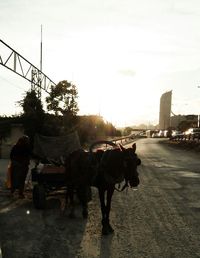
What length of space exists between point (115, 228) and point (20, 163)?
14.9 feet

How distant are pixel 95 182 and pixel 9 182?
4.67 meters

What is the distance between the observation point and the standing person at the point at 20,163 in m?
12.2

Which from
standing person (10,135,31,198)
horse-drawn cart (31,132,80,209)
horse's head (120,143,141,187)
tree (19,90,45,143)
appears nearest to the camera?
horse's head (120,143,141,187)

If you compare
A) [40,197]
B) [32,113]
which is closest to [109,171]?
[40,197]

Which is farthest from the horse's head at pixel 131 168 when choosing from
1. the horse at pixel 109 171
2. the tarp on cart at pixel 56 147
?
the tarp on cart at pixel 56 147

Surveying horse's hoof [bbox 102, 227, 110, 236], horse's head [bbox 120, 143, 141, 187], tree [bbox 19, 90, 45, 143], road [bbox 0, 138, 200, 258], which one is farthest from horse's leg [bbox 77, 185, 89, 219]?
tree [bbox 19, 90, 45, 143]

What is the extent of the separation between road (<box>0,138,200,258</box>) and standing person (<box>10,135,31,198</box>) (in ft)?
1.62

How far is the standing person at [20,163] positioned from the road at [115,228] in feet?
1.62

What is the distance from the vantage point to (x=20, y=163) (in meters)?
12.3

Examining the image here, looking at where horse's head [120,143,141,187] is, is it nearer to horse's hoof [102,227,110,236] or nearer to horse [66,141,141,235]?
horse [66,141,141,235]

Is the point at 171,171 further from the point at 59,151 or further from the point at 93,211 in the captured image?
the point at 93,211

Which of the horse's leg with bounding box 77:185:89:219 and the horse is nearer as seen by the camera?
the horse

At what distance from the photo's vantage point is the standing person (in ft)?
40.2

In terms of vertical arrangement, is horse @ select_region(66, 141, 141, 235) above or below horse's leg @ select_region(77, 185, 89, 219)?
above
